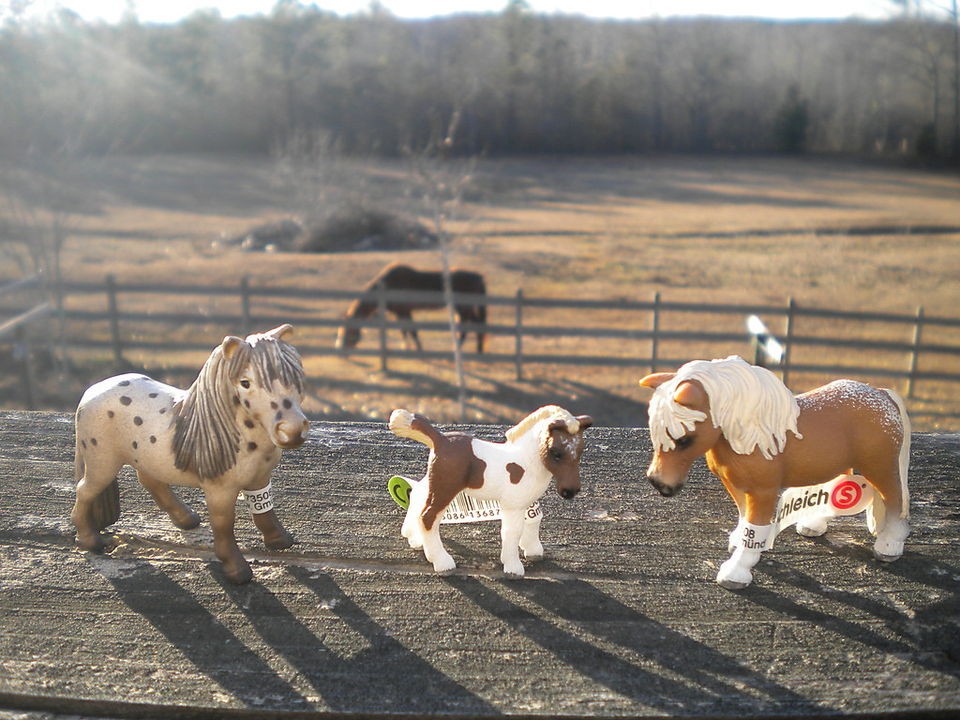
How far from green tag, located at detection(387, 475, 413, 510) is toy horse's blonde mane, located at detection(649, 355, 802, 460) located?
758mm

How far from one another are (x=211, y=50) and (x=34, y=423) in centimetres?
2945

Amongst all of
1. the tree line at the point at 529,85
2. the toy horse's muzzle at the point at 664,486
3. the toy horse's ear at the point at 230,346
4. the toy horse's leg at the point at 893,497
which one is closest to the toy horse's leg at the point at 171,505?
the toy horse's ear at the point at 230,346

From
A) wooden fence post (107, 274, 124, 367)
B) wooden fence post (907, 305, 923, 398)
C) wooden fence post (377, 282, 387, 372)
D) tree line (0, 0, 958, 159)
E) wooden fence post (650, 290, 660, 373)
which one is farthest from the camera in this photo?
tree line (0, 0, 958, 159)

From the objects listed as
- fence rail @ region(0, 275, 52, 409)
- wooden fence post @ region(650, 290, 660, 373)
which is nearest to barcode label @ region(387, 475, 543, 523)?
fence rail @ region(0, 275, 52, 409)

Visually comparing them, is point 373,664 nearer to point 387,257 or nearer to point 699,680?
point 699,680

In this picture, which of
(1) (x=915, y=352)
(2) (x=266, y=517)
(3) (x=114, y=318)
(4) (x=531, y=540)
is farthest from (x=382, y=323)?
(4) (x=531, y=540)

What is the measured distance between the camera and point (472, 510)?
8.34 ft

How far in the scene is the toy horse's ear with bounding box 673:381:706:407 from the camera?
227cm

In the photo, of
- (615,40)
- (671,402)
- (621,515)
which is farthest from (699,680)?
(615,40)

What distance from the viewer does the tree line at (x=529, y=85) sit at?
28203 millimetres

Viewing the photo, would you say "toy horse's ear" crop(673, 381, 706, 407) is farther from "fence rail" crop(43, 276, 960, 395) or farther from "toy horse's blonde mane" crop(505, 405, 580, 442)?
"fence rail" crop(43, 276, 960, 395)

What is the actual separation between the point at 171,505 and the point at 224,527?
1.06ft

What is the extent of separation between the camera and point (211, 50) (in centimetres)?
2986

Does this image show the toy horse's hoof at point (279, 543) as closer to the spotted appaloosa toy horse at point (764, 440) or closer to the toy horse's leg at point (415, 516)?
the toy horse's leg at point (415, 516)
